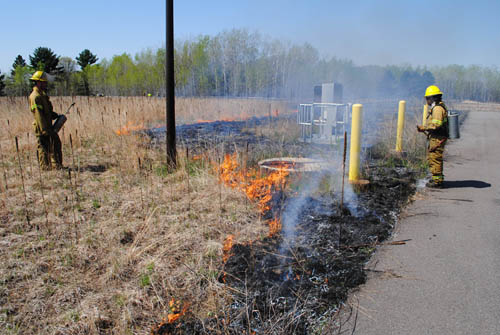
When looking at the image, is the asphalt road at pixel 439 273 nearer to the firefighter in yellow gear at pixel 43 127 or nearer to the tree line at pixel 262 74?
the firefighter in yellow gear at pixel 43 127

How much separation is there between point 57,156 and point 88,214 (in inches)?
117

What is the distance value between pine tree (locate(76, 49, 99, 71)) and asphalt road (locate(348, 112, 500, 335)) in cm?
8631

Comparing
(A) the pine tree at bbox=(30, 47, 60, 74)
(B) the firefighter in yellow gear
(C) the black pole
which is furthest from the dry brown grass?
(A) the pine tree at bbox=(30, 47, 60, 74)

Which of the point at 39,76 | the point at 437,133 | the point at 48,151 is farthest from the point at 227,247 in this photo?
the point at 39,76

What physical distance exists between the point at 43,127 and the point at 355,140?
20.9 ft

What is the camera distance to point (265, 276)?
3.54 metres

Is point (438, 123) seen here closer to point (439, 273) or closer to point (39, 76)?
point (439, 273)

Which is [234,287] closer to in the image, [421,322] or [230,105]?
[421,322]

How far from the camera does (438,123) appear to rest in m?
6.72

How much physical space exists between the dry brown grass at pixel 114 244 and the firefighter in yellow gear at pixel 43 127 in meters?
0.52

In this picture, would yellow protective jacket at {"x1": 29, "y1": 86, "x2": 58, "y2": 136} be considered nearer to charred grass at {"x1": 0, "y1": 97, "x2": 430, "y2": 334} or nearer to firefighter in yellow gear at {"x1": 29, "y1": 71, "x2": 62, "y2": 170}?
firefighter in yellow gear at {"x1": 29, "y1": 71, "x2": 62, "y2": 170}

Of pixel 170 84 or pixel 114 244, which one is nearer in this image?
pixel 114 244

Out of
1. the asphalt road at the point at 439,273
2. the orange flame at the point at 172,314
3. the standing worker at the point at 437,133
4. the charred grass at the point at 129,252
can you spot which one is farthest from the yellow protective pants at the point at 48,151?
the standing worker at the point at 437,133

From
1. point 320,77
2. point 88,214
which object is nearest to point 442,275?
point 88,214
